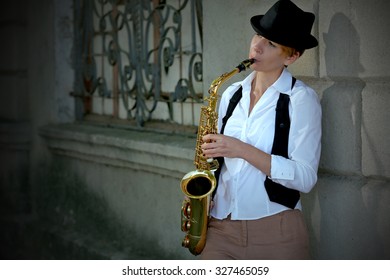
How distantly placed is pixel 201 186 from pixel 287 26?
3.00 feet

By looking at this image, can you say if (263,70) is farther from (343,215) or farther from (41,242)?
(41,242)

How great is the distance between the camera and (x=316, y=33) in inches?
167

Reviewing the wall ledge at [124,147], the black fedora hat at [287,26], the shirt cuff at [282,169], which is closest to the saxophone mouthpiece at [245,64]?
the black fedora hat at [287,26]

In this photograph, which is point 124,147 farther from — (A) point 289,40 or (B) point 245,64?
(A) point 289,40

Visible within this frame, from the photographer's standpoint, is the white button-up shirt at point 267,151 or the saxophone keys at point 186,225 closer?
the white button-up shirt at point 267,151

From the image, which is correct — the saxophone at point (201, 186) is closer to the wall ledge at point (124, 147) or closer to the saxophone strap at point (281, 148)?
the saxophone strap at point (281, 148)

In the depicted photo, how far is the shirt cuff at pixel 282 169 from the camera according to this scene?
3.59 metres

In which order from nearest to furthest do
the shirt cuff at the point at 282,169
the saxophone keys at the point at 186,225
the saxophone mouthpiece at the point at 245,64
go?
the shirt cuff at the point at 282,169
the saxophone mouthpiece at the point at 245,64
the saxophone keys at the point at 186,225

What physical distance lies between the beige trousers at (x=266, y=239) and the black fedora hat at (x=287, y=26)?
2.77 feet

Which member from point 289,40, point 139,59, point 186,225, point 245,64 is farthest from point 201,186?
point 139,59

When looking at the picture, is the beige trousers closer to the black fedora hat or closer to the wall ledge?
the black fedora hat

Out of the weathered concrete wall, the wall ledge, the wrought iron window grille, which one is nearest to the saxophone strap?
the weathered concrete wall

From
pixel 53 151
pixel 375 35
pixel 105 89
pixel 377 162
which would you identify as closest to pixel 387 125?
pixel 377 162

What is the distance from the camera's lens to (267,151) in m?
3.72
